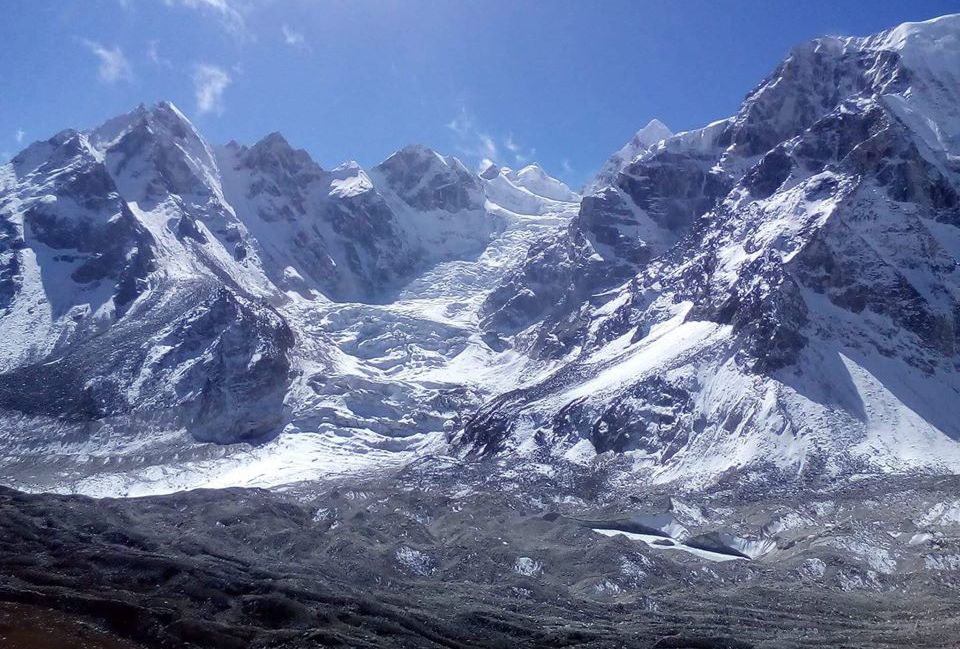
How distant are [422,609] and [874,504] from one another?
74866 millimetres

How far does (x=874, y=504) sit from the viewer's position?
143m

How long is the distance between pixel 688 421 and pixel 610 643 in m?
97.6

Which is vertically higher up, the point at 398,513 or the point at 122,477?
the point at 122,477

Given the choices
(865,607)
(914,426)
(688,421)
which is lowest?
(865,607)

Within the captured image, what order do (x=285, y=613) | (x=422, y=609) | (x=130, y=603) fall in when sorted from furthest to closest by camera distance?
(x=422, y=609) → (x=285, y=613) → (x=130, y=603)

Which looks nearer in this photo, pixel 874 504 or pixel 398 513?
pixel 874 504

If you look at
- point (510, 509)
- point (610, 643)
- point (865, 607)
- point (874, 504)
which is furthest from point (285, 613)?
point (874, 504)

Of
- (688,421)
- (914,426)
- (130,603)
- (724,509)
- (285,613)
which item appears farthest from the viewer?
(688,421)

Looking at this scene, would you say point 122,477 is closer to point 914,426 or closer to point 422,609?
point 422,609

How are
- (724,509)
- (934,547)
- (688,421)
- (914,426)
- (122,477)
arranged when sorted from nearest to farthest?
1. (934,547)
2. (724,509)
3. (914,426)
4. (688,421)
5. (122,477)

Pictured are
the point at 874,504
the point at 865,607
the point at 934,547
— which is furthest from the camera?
the point at 874,504

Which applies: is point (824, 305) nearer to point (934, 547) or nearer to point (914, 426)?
point (914, 426)

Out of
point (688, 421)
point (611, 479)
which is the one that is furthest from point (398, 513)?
point (688, 421)

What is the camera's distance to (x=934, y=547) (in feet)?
410
